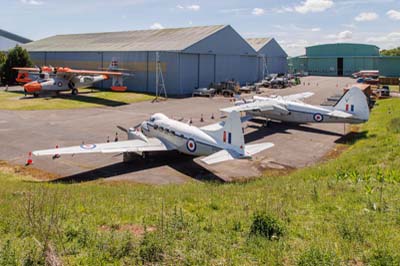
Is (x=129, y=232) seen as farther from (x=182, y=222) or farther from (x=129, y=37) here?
(x=129, y=37)

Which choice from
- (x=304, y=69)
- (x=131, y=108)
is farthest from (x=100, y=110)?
(x=304, y=69)

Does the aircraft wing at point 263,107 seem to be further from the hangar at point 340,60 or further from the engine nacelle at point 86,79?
the hangar at point 340,60

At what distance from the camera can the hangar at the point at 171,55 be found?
5344 cm

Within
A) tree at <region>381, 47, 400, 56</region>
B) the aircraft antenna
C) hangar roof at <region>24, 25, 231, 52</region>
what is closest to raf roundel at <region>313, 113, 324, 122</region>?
the aircraft antenna

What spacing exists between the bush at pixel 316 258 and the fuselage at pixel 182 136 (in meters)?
11.4

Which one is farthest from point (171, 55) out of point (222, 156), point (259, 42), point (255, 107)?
Answer: point (259, 42)

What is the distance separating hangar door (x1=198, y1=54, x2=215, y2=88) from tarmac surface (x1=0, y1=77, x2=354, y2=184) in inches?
693

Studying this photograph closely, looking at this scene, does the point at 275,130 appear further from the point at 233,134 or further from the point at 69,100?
the point at 69,100

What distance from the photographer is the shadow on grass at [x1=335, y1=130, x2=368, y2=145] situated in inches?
1034

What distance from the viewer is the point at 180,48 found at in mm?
52500

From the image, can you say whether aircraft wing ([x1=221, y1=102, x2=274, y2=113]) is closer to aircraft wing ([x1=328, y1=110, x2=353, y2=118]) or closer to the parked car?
aircraft wing ([x1=328, y1=110, x2=353, y2=118])

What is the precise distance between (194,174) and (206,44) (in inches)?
1643

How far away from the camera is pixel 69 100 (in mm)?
44906

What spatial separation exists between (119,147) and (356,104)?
18109mm
